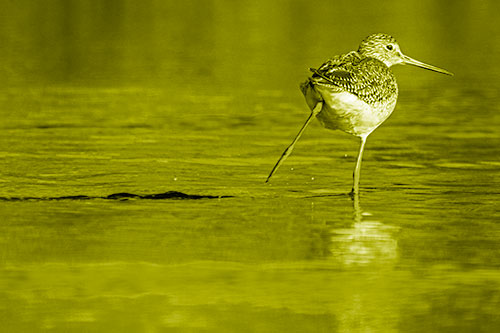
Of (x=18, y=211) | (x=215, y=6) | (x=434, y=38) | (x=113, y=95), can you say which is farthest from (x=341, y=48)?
(x=18, y=211)

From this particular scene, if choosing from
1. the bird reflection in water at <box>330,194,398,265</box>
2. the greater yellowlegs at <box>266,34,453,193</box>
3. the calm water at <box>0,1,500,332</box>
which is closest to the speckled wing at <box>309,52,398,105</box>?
the greater yellowlegs at <box>266,34,453,193</box>

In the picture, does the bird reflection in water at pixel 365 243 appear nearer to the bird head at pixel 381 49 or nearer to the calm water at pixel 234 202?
the calm water at pixel 234 202

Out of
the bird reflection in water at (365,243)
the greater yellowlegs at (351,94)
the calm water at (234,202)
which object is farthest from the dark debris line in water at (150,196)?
the bird reflection in water at (365,243)

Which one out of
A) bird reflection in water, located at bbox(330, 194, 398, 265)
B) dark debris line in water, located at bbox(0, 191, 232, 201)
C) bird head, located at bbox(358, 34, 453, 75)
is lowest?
bird reflection in water, located at bbox(330, 194, 398, 265)

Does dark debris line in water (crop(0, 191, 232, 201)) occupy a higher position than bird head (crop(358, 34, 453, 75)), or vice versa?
bird head (crop(358, 34, 453, 75))

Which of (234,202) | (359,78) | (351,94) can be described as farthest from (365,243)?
(359,78)

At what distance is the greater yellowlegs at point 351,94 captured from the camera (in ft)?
33.3

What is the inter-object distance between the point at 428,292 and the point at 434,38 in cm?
1611

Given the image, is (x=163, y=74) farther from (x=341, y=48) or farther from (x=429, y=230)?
(x=429, y=230)

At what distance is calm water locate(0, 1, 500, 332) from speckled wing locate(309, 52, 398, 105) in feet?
2.35

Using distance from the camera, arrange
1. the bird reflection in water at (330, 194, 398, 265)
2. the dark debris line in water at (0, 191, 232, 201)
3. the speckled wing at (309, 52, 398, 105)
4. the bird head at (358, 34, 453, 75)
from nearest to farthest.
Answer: the bird reflection in water at (330, 194, 398, 265), the speckled wing at (309, 52, 398, 105), the dark debris line in water at (0, 191, 232, 201), the bird head at (358, 34, 453, 75)

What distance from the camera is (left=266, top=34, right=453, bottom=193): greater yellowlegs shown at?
33.3 ft

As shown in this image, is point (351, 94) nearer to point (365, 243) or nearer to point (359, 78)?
point (359, 78)

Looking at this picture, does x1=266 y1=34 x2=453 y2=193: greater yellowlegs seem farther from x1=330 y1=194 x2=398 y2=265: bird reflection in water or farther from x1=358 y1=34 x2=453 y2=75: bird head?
x1=330 y1=194 x2=398 y2=265: bird reflection in water
